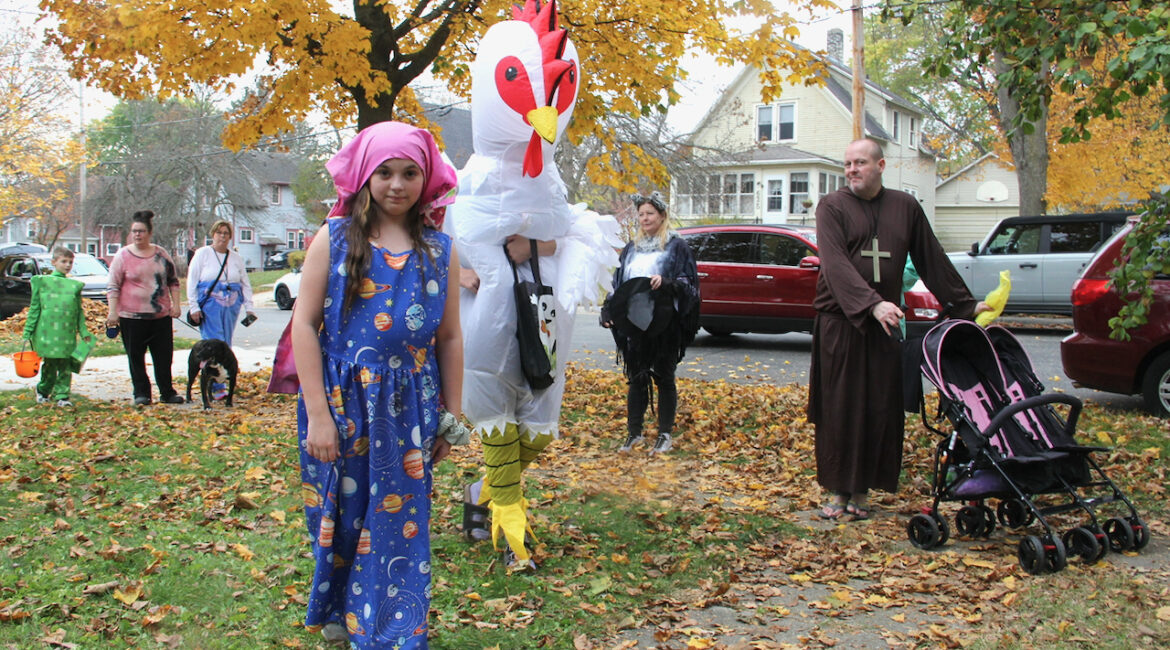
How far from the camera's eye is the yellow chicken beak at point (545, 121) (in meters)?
3.94

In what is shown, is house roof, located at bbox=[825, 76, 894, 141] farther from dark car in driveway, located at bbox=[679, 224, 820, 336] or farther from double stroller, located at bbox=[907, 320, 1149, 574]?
double stroller, located at bbox=[907, 320, 1149, 574]

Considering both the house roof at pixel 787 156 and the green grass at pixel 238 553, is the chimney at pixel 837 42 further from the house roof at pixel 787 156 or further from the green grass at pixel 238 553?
the green grass at pixel 238 553

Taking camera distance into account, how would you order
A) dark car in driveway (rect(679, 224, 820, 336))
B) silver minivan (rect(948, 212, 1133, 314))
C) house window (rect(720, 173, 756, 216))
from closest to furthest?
dark car in driveway (rect(679, 224, 820, 336)) → silver minivan (rect(948, 212, 1133, 314)) → house window (rect(720, 173, 756, 216))

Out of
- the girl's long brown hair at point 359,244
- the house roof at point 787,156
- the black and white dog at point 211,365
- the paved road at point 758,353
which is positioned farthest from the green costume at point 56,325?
the house roof at point 787,156

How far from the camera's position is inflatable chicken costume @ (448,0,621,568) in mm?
4039

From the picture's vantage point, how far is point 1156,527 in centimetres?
487

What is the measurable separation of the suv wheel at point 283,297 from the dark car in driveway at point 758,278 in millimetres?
14445

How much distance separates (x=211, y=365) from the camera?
8.41m

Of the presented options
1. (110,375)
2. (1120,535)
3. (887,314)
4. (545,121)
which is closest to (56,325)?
(110,375)

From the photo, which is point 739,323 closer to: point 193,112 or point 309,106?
point 309,106

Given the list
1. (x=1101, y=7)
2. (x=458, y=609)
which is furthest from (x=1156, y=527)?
(x=458, y=609)

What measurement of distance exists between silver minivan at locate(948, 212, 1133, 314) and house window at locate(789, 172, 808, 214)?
18755 millimetres

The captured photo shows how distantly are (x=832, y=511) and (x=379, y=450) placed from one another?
10.1 ft

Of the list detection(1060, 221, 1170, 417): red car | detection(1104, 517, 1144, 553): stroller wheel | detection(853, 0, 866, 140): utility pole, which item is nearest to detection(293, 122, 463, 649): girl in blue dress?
detection(1104, 517, 1144, 553): stroller wheel
